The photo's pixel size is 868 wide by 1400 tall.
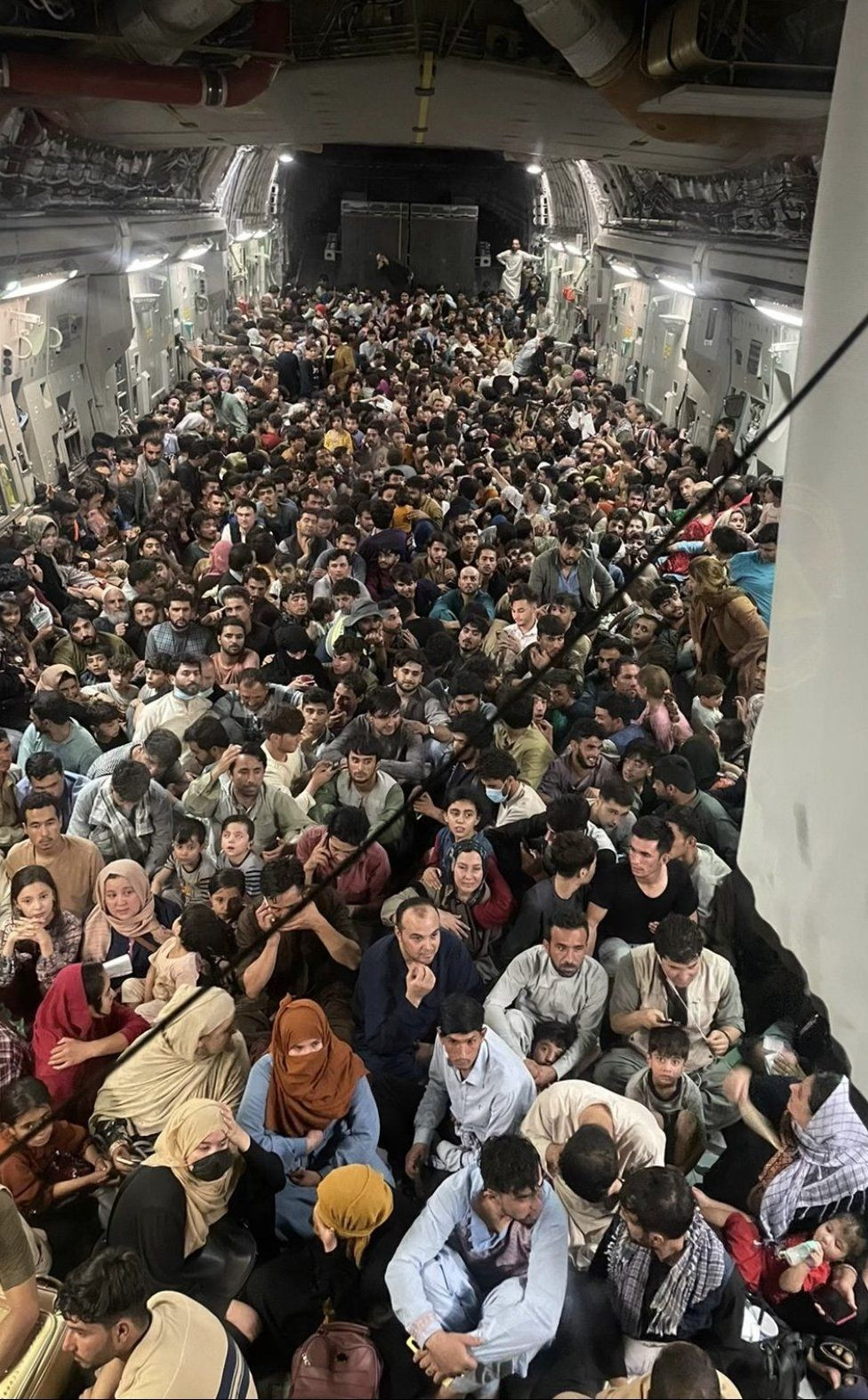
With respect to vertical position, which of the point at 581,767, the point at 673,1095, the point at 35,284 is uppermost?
the point at 35,284


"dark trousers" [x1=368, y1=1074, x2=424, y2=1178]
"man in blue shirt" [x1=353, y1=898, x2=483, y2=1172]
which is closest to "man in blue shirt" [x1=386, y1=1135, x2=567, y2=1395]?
"dark trousers" [x1=368, y1=1074, x2=424, y2=1178]

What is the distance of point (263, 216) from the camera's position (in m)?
19.5

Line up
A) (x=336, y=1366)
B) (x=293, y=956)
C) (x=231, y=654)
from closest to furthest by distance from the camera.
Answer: (x=336, y=1366) < (x=293, y=956) < (x=231, y=654)

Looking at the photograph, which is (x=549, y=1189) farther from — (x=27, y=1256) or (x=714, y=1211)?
(x=27, y=1256)

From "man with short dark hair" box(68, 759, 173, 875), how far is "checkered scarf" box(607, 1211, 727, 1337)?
2080mm

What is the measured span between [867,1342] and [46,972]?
7.90ft

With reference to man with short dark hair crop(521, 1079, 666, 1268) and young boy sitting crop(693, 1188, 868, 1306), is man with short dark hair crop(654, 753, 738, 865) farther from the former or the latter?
young boy sitting crop(693, 1188, 868, 1306)

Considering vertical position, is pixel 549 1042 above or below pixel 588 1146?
below

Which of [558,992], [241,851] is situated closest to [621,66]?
[241,851]

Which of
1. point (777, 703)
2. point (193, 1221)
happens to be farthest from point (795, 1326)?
point (777, 703)

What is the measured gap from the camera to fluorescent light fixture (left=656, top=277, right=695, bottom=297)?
9.66m

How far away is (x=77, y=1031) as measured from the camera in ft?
9.32

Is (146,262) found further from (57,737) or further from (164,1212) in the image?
(164,1212)

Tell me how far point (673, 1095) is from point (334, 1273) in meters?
0.99
